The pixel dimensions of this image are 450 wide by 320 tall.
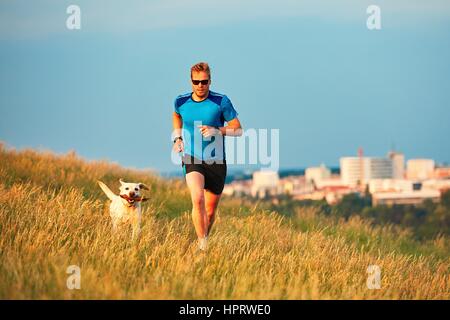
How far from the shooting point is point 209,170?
385 inches

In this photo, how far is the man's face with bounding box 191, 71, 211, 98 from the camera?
31.3 feet

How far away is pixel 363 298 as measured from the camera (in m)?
8.43

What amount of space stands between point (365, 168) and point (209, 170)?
9717cm

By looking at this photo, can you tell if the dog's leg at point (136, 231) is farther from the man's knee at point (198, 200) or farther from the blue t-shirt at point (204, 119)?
the blue t-shirt at point (204, 119)

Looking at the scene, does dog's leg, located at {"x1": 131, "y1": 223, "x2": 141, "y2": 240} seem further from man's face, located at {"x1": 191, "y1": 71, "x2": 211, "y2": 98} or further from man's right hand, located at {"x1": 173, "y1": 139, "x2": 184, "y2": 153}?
man's face, located at {"x1": 191, "y1": 71, "x2": 211, "y2": 98}

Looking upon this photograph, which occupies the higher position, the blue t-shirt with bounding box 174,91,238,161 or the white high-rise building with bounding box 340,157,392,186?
the white high-rise building with bounding box 340,157,392,186

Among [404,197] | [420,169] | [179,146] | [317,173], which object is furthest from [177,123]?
[317,173]

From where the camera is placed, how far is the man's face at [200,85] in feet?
31.3

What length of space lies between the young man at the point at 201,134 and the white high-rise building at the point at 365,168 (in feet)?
285

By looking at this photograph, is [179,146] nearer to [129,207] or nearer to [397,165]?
[129,207]

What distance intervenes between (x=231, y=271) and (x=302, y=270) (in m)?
1.07

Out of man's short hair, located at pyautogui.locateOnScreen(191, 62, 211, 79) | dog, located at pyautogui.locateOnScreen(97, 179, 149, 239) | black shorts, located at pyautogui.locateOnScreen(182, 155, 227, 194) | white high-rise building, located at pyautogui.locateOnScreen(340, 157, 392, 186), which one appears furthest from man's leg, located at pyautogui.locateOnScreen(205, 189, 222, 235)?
white high-rise building, located at pyautogui.locateOnScreen(340, 157, 392, 186)

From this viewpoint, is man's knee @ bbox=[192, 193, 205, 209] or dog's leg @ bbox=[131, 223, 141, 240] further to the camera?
dog's leg @ bbox=[131, 223, 141, 240]

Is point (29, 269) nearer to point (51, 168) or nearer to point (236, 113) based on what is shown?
point (236, 113)
